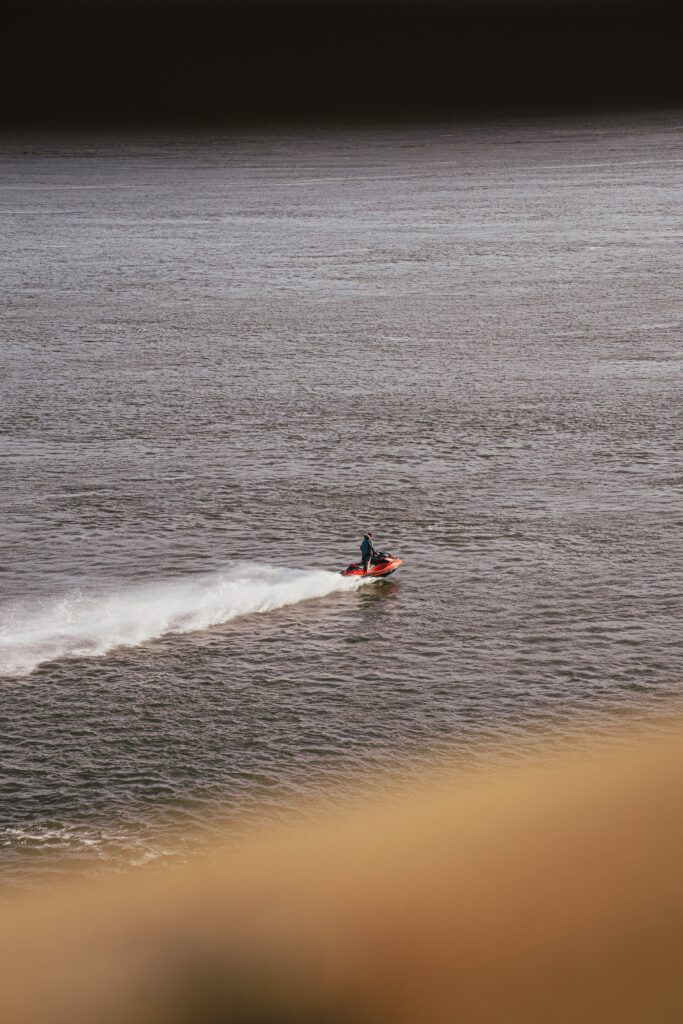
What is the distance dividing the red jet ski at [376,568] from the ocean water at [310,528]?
0.48 metres

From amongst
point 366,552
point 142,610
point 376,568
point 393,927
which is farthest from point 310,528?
point 393,927

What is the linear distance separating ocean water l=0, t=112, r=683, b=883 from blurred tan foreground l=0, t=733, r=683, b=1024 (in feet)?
7.59

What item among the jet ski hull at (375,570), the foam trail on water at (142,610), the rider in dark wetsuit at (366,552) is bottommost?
the foam trail on water at (142,610)

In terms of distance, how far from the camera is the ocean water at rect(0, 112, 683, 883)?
33.8m

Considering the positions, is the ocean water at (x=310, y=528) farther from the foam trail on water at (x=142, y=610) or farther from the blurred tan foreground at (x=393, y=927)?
the blurred tan foreground at (x=393, y=927)

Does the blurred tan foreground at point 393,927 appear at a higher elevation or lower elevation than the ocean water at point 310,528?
lower

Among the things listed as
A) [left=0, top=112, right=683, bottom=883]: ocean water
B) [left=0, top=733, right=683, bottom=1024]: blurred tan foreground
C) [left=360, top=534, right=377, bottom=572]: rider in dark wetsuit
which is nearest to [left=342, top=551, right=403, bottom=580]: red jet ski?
[left=360, top=534, right=377, bottom=572]: rider in dark wetsuit

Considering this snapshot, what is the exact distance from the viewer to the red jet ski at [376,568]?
43500mm

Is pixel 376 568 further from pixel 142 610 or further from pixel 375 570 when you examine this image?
pixel 142 610

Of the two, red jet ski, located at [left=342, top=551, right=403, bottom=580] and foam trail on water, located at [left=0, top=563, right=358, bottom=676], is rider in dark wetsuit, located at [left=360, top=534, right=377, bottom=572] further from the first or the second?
foam trail on water, located at [left=0, top=563, right=358, bottom=676]

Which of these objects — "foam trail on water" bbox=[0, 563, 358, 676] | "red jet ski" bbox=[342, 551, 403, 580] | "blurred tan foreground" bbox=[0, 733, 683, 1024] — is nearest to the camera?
"blurred tan foreground" bbox=[0, 733, 683, 1024]

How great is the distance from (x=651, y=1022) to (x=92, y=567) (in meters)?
26.7

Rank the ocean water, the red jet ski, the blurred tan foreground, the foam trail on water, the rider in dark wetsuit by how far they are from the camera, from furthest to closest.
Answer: the red jet ski
the rider in dark wetsuit
the foam trail on water
the ocean water
the blurred tan foreground

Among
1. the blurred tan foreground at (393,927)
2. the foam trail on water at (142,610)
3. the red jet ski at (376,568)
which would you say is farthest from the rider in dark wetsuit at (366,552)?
the blurred tan foreground at (393,927)
